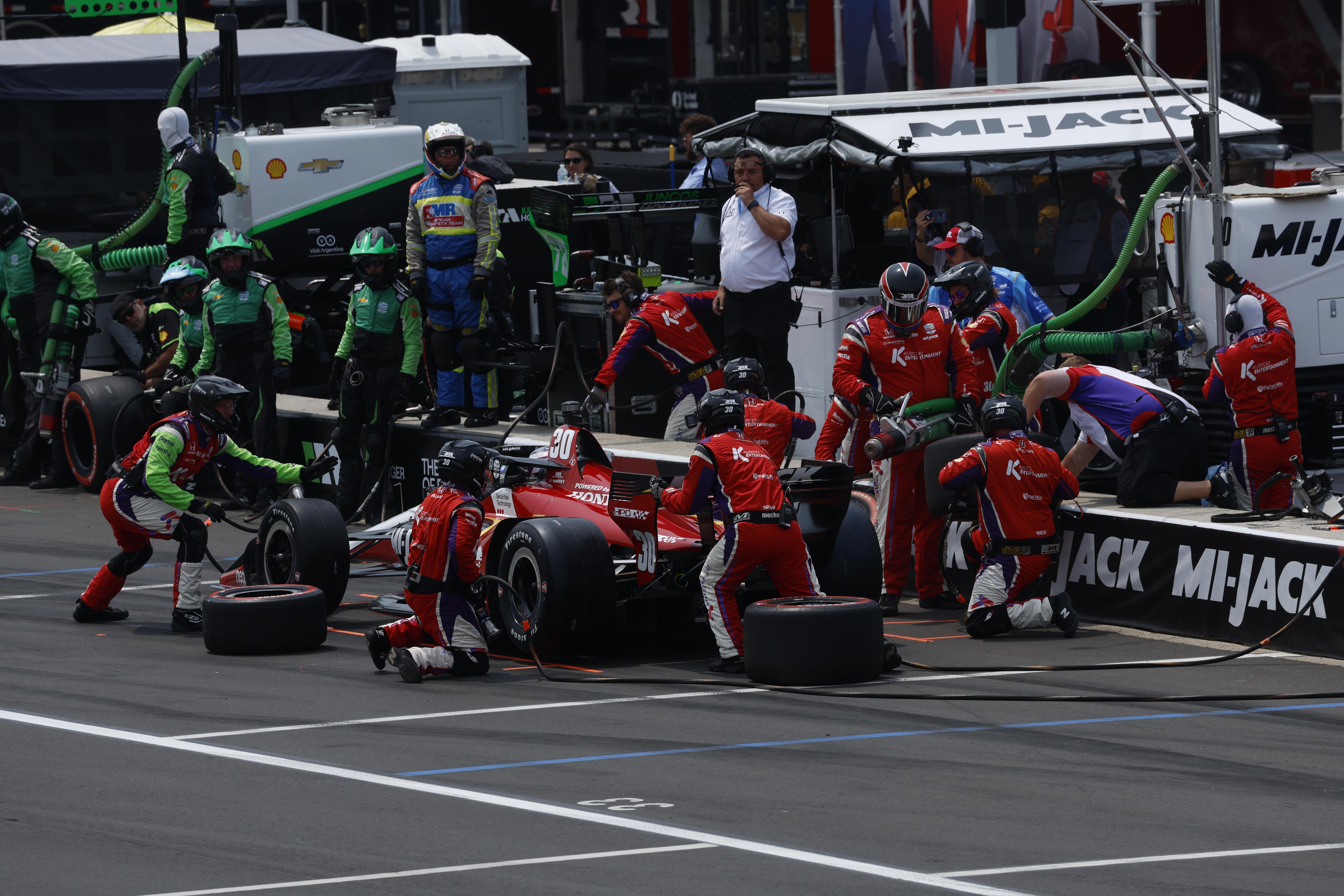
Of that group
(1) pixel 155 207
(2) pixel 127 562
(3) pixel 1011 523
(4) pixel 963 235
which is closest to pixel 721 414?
(3) pixel 1011 523

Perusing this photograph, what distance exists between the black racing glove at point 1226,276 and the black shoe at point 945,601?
104 inches

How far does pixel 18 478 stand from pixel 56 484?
1.97 feet

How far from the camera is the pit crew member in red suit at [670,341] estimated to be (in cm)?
1396

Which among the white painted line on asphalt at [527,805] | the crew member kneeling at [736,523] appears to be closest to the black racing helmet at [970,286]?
the crew member kneeling at [736,523]

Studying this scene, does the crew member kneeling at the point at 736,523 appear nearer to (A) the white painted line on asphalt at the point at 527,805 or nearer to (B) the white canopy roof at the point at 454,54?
(A) the white painted line on asphalt at the point at 527,805

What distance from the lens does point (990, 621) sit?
11.2 m

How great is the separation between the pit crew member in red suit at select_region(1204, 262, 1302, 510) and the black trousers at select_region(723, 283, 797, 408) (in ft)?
9.83

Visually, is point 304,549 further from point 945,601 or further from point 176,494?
point 945,601

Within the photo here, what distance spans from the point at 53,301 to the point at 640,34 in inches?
743

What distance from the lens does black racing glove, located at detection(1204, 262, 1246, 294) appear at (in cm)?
1246

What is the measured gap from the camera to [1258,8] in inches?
1070

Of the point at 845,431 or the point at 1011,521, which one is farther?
the point at 845,431

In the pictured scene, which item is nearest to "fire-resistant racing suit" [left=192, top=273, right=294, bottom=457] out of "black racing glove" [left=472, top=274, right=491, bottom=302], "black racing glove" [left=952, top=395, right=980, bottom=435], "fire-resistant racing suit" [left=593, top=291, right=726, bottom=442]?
"black racing glove" [left=472, top=274, right=491, bottom=302]

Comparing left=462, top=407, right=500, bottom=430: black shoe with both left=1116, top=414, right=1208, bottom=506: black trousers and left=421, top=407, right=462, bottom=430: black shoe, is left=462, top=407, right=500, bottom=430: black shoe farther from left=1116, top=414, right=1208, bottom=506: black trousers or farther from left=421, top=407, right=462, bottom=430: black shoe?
left=1116, top=414, right=1208, bottom=506: black trousers
